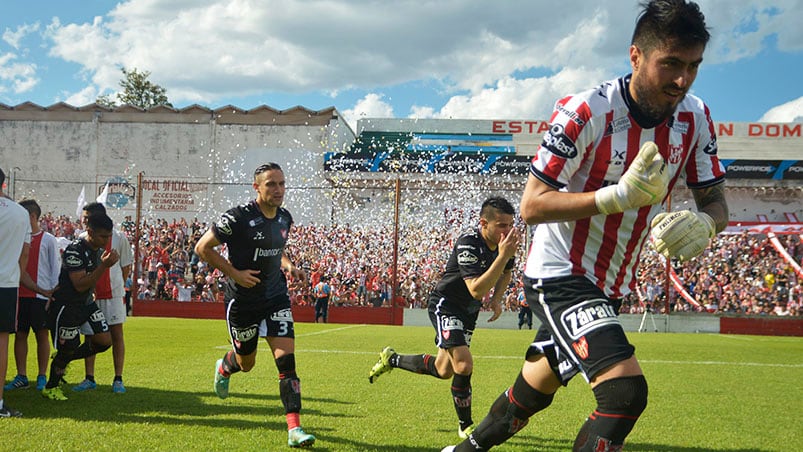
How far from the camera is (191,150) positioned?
41.3m

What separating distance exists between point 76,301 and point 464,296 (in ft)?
14.2

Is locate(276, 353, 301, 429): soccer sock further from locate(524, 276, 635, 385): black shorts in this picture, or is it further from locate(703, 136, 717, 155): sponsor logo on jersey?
locate(703, 136, 717, 155): sponsor logo on jersey

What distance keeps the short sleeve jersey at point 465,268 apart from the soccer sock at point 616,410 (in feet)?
9.22

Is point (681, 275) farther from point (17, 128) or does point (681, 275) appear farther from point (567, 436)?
point (17, 128)

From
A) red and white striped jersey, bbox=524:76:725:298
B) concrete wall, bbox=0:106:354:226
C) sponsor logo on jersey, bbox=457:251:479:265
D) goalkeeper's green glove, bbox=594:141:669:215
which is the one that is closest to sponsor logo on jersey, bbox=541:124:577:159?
red and white striped jersey, bbox=524:76:725:298

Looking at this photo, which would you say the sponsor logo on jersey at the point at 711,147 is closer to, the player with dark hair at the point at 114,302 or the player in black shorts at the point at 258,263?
the player in black shorts at the point at 258,263

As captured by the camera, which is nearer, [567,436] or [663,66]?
[663,66]

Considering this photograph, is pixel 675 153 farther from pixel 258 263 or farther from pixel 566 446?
pixel 258 263

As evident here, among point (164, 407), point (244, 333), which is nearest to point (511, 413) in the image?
point (244, 333)

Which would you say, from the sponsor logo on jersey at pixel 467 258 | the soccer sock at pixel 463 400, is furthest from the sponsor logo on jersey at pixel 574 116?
the soccer sock at pixel 463 400

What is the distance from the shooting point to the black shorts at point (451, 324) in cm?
666

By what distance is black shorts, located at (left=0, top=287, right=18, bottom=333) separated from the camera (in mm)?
A: 6379

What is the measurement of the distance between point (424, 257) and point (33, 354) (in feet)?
50.1

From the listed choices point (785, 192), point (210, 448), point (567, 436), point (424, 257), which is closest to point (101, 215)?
point (210, 448)
